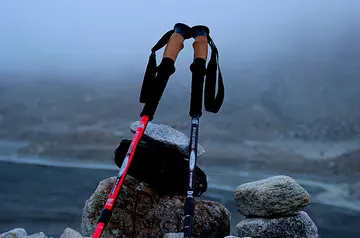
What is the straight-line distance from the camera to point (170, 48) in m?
4.18

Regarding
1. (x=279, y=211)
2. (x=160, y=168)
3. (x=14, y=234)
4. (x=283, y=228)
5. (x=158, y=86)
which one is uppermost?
(x=158, y=86)

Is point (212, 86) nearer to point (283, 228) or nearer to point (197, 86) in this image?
point (197, 86)

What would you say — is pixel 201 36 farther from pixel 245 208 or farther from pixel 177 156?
pixel 245 208

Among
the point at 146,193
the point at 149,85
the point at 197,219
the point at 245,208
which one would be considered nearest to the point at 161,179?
the point at 146,193

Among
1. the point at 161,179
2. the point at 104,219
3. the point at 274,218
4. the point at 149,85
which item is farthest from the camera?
the point at 161,179

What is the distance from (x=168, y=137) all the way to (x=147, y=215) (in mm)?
778

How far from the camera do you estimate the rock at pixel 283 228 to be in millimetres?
4535

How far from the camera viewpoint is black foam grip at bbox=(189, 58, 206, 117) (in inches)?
161

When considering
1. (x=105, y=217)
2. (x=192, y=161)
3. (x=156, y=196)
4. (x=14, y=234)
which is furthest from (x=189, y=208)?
(x=14, y=234)

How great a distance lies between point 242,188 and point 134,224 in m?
1.07

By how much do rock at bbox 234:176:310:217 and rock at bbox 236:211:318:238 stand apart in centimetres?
7

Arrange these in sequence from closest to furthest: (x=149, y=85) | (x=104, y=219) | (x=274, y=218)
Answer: (x=104, y=219) < (x=149, y=85) < (x=274, y=218)

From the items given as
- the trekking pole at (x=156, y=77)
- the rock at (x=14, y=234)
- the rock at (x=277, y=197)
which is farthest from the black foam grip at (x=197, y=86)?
the rock at (x=14, y=234)

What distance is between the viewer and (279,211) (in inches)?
180
